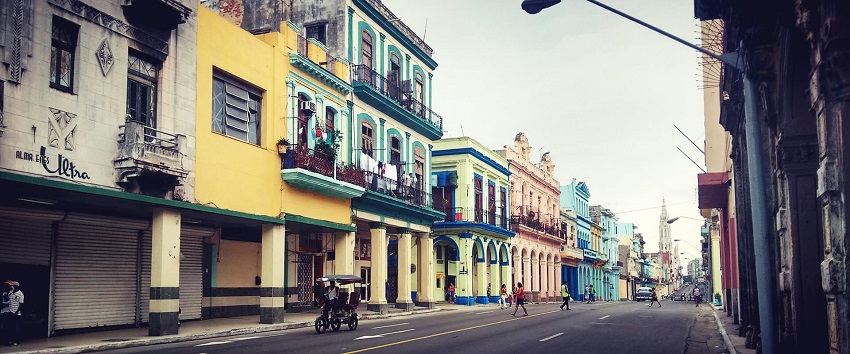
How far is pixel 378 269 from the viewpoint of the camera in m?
33.6

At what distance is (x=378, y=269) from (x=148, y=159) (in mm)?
15337

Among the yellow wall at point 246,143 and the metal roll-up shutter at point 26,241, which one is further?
the yellow wall at point 246,143

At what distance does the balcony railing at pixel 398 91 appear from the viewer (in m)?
33.7

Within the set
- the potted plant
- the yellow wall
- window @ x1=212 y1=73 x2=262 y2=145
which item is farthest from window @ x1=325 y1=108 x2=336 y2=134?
window @ x1=212 y1=73 x2=262 y2=145

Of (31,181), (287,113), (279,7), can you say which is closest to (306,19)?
(279,7)

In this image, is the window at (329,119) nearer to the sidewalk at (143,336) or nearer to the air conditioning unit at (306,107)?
the air conditioning unit at (306,107)

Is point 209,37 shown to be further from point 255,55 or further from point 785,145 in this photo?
point 785,145

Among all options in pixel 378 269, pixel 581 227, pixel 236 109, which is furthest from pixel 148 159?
pixel 581 227

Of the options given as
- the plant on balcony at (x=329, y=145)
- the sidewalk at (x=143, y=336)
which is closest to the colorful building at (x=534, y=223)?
the plant on balcony at (x=329, y=145)

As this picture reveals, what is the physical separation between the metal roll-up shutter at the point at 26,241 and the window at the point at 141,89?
12.4 feet

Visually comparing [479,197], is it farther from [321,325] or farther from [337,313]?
[321,325]

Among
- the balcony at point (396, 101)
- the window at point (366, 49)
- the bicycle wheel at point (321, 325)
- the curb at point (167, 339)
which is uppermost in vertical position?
the window at point (366, 49)

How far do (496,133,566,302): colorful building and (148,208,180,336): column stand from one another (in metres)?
38.1

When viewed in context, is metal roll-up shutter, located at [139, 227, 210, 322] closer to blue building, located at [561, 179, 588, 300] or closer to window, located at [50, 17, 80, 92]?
window, located at [50, 17, 80, 92]
